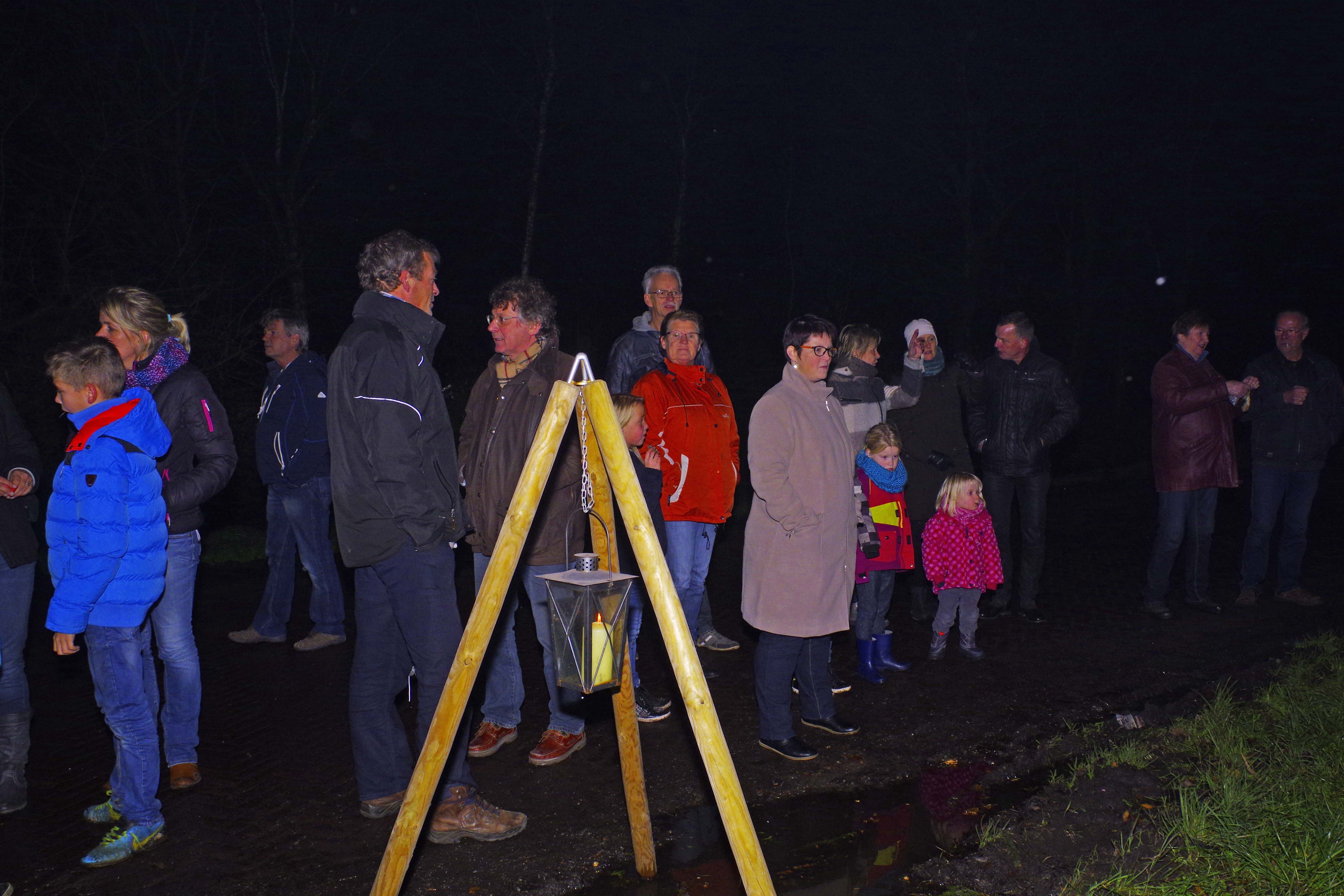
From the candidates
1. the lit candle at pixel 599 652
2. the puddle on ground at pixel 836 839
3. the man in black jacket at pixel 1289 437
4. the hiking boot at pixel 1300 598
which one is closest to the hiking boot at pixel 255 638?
the puddle on ground at pixel 836 839

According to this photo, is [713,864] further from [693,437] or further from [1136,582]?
[1136,582]

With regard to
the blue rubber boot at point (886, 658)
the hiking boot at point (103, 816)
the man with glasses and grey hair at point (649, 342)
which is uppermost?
the man with glasses and grey hair at point (649, 342)

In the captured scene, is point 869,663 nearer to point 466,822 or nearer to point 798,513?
point 798,513

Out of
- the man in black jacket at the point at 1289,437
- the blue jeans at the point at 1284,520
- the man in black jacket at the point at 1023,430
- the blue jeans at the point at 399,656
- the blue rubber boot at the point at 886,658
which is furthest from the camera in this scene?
the blue jeans at the point at 1284,520

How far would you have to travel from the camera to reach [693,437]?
19.7 feet

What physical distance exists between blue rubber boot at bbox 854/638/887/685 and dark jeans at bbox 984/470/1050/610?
1848mm

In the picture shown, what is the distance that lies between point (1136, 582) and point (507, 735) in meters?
6.28

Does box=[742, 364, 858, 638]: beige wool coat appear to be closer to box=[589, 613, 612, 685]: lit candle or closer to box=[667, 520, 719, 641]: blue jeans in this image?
box=[667, 520, 719, 641]: blue jeans

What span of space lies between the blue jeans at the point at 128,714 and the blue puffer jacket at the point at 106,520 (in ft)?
0.31

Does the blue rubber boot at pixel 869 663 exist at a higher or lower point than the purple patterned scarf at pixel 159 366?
lower

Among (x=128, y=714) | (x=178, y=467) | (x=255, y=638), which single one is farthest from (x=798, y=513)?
(x=255, y=638)

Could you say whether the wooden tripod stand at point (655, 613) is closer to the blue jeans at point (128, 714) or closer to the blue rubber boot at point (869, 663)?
the blue jeans at point (128, 714)

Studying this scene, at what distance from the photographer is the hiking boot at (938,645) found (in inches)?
269

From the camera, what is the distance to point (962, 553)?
661cm
